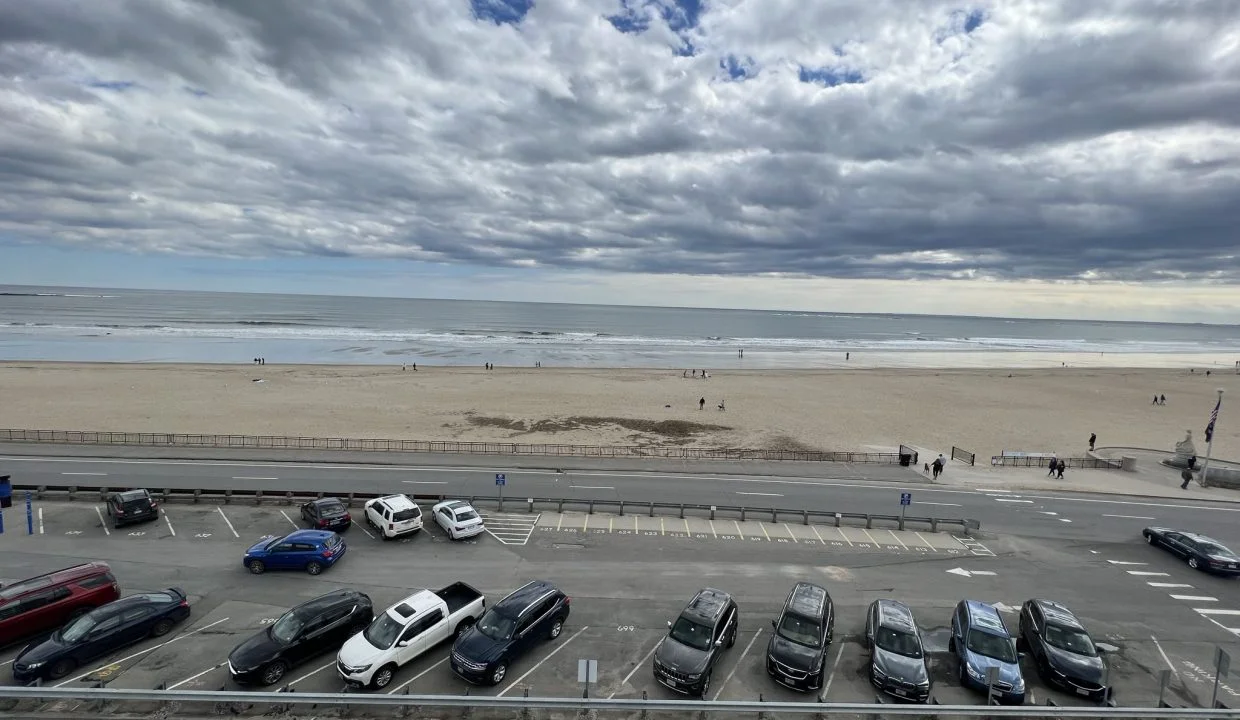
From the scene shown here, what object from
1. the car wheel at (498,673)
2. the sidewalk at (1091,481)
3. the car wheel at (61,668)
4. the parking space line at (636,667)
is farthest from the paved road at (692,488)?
the car wheel at (498,673)

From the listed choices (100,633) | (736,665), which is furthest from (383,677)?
(736,665)

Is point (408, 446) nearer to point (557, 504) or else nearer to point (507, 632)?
point (557, 504)

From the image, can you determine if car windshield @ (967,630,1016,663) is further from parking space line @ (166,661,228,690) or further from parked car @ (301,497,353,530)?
parked car @ (301,497,353,530)

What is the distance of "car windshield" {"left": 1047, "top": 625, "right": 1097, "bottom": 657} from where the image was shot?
14.8m

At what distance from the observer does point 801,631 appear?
14875 millimetres

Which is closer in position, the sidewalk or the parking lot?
the parking lot

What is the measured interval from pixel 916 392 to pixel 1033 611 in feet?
186

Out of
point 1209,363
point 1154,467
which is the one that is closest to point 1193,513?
point 1154,467

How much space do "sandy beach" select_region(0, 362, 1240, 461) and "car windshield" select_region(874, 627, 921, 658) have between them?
26191 millimetres

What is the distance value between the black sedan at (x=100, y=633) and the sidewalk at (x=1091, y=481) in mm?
34263

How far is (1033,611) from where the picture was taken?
53.9ft

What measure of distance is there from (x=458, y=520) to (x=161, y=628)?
361 inches

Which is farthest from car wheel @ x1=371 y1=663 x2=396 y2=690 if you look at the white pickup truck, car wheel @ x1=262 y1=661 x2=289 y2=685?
car wheel @ x1=262 y1=661 x2=289 y2=685

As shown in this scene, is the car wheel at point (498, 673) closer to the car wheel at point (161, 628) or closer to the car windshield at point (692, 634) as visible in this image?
the car windshield at point (692, 634)
